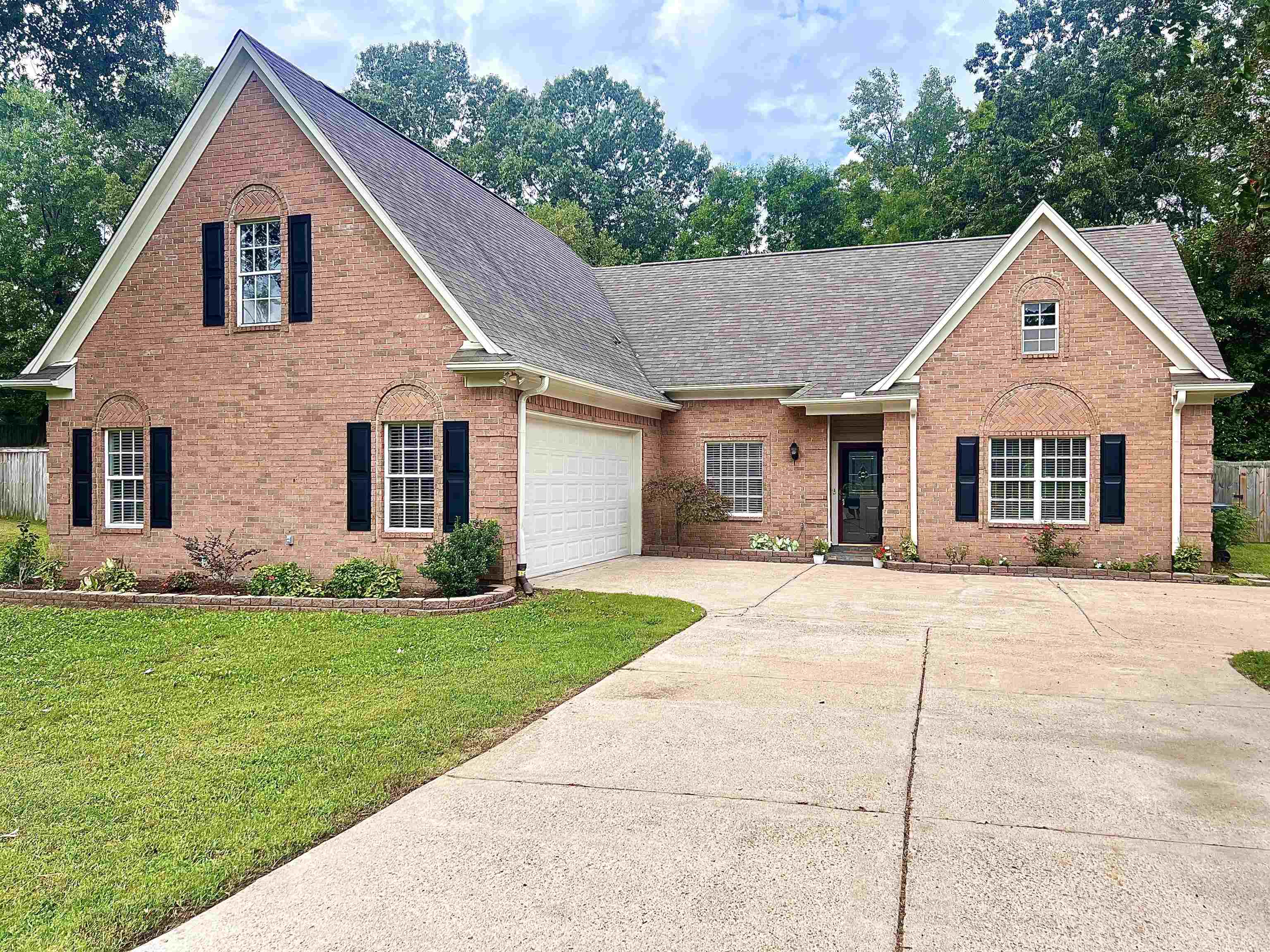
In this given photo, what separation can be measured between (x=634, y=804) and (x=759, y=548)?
1260cm

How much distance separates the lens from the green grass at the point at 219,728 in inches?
147

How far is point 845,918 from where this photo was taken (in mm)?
3400

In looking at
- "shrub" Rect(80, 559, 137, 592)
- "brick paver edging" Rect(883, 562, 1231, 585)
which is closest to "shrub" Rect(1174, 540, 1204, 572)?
"brick paver edging" Rect(883, 562, 1231, 585)

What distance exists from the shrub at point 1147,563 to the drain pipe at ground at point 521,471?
32.5 feet

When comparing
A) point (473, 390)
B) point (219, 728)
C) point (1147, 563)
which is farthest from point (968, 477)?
point (219, 728)

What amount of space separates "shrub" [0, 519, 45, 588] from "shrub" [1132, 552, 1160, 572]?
1716 centimetres

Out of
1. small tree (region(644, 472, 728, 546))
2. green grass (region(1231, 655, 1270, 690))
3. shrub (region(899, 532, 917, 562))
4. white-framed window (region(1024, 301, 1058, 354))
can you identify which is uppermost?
white-framed window (region(1024, 301, 1058, 354))

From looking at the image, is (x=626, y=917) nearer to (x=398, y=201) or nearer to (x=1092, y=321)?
(x=398, y=201)

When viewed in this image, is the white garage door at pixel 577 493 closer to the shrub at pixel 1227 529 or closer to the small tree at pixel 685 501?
the small tree at pixel 685 501

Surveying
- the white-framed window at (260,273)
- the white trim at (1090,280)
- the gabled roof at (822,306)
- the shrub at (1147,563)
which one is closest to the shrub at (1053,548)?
the shrub at (1147,563)

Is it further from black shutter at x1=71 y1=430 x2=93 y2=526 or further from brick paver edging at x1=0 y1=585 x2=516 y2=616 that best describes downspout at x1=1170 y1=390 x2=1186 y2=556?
black shutter at x1=71 y1=430 x2=93 y2=526

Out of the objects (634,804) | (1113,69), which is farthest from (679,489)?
(1113,69)

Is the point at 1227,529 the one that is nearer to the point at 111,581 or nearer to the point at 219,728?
the point at 219,728

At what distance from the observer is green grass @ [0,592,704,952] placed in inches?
147
